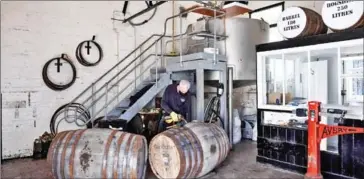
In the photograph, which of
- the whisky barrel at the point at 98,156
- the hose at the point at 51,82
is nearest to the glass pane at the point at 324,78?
the whisky barrel at the point at 98,156

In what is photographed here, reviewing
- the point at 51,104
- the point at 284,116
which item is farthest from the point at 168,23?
the point at 284,116

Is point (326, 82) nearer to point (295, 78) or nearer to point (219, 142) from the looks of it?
point (295, 78)

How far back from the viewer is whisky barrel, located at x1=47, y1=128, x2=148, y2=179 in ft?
10.6

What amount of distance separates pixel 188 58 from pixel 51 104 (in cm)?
299

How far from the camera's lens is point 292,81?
15.0 feet

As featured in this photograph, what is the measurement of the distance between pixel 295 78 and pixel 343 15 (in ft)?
4.18

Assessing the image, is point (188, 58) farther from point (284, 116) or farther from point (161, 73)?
point (284, 116)

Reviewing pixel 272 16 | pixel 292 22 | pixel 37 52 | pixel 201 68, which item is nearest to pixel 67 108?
pixel 37 52

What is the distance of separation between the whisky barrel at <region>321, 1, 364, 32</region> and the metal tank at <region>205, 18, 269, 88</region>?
207 cm

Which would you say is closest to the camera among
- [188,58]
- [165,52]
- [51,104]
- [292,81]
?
[292,81]

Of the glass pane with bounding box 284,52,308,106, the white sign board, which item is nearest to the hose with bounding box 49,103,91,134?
the glass pane with bounding box 284,52,308,106

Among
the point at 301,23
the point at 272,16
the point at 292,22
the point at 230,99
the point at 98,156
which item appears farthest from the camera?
the point at 272,16

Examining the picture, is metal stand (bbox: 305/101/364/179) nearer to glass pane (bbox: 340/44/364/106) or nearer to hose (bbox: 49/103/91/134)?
glass pane (bbox: 340/44/364/106)

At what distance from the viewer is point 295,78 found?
4555mm
